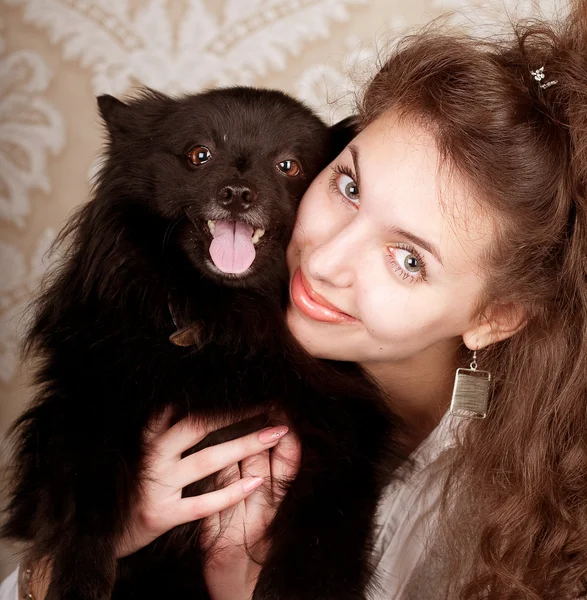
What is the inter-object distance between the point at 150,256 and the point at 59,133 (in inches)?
42.4

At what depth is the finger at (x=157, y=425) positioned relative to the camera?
1.53m

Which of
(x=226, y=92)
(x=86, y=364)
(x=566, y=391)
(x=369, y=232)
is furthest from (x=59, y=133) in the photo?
(x=566, y=391)

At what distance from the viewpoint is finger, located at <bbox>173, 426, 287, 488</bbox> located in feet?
5.05

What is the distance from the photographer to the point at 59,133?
2465 millimetres

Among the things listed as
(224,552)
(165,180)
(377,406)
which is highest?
(165,180)

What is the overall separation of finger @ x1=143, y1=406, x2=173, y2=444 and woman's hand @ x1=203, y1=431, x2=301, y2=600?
18 cm

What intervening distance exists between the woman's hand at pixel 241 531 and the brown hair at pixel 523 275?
42 cm

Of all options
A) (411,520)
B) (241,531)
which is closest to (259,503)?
(241,531)

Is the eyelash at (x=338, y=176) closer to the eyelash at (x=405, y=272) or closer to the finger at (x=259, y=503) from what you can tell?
the eyelash at (x=405, y=272)

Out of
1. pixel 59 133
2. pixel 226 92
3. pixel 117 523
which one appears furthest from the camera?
pixel 59 133

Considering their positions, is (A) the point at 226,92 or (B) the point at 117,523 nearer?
(B) the point at 117,523

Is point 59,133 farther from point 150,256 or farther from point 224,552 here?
point 224,552

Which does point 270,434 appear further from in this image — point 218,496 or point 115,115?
point 115,115

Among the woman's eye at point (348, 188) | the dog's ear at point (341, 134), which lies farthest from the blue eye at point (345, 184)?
the dog's ear at point (341, 134)
